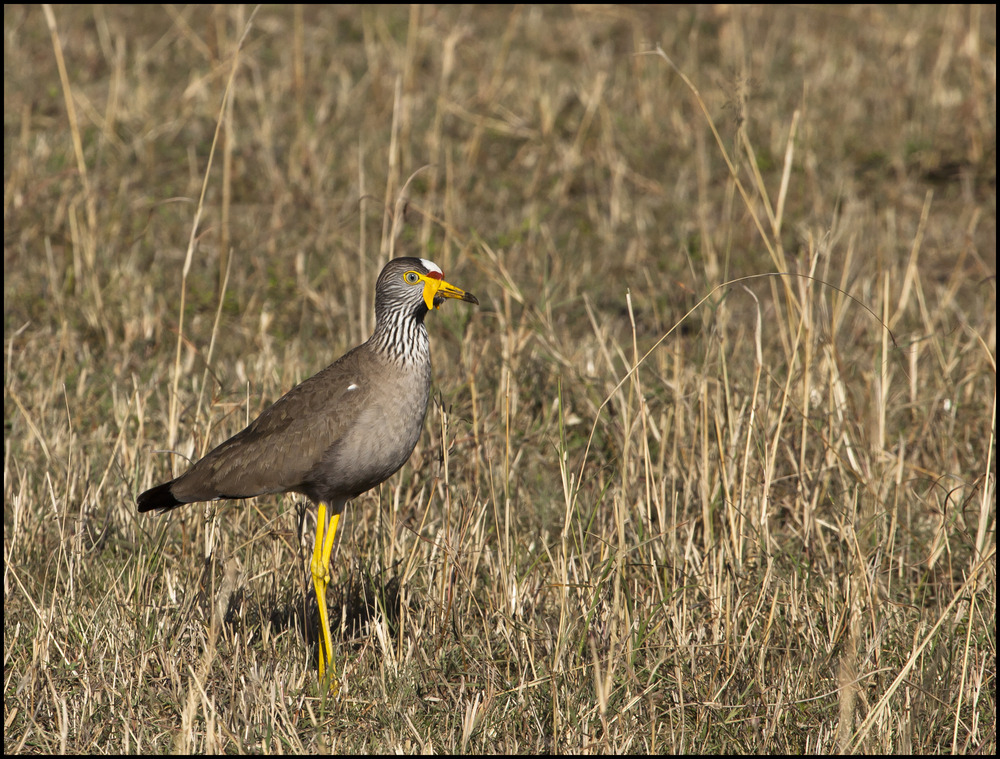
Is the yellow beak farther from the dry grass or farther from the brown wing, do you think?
the dry grass

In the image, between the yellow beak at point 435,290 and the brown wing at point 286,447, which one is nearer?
the brown wing at point 286,447

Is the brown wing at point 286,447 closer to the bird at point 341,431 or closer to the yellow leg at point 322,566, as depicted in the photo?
the bird at point 341,431

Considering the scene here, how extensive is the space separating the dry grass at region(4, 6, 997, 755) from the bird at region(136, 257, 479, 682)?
293 mm

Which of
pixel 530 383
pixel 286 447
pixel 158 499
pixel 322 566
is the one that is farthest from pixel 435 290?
pixel 530 383

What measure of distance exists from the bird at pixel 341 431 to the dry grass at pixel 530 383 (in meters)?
0.29

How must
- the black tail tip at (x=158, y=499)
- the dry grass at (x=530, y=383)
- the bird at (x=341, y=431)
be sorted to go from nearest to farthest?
1. the dry grass at (x=530, y=383)
2. the bird at (x=341, y=431)
3. the black tail tip at (x=158, y=499)

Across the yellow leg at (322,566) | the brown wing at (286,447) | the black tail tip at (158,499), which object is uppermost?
the brown wing at (286,447)

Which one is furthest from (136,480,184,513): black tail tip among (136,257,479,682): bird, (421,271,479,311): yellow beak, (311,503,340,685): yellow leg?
(421,271,479,311): yellow beak

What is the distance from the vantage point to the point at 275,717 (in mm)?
3631

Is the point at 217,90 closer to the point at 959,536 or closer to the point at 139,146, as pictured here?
the point at 139,146

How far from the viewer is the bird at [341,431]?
390cm

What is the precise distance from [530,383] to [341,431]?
7.21ft

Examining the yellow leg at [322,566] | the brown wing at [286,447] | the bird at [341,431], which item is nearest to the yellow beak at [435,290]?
the bird at [341,431]

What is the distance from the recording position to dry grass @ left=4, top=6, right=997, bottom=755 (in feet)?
12.4
